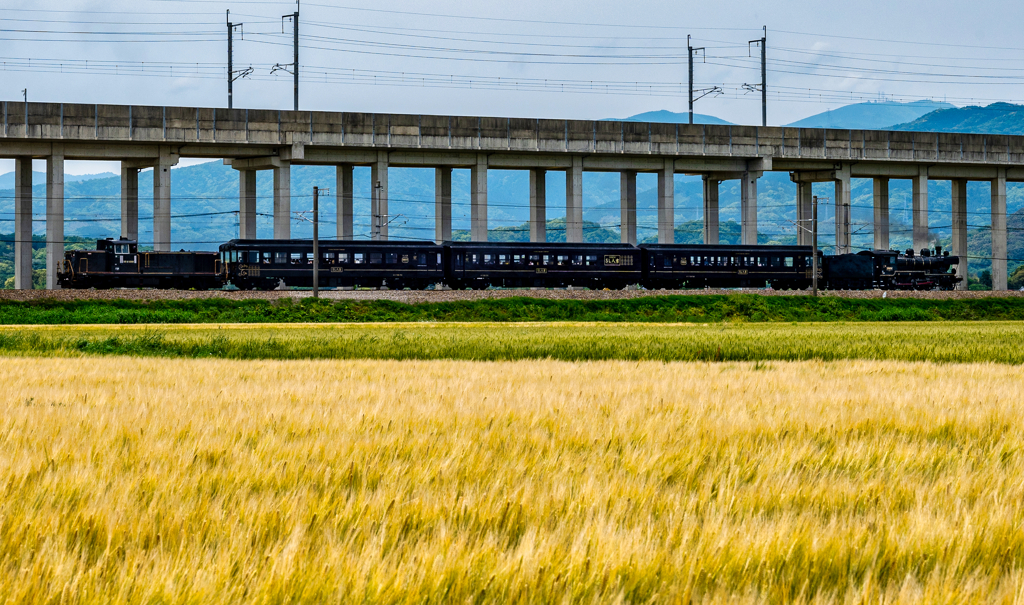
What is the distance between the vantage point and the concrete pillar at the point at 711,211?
81.6 meters

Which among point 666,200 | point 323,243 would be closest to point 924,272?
point 666,200

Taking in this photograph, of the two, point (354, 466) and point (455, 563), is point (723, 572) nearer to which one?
point (455, 563)

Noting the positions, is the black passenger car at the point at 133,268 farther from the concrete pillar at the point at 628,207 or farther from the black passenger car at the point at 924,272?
the black passenger car at the point at 924,272

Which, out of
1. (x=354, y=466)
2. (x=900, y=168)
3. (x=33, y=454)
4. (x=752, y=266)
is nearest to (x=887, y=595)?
(x=354, y=466)

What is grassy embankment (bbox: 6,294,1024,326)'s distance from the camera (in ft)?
150

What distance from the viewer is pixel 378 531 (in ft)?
15.4

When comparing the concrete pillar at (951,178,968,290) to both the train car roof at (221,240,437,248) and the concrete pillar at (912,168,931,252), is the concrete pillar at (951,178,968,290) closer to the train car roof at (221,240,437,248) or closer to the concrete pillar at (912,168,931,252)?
the concrete pillar at (912,168,931,252)

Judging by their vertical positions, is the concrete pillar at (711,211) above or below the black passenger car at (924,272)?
above

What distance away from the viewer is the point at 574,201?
7656 centimetres

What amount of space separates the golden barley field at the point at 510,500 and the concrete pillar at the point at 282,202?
60.4 meters

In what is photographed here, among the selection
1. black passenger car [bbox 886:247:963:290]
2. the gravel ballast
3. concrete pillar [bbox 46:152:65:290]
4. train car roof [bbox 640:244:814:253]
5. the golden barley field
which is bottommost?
the golden barley field

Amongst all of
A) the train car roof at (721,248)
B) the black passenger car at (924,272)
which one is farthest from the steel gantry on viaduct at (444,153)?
the train car roof at (721,248)

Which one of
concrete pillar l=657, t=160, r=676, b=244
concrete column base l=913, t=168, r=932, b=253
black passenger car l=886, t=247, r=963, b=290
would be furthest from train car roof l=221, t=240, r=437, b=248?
concrete column base l=913, t=168, r=932, b=253

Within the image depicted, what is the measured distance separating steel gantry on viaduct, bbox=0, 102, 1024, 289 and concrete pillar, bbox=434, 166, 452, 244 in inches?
6.1
